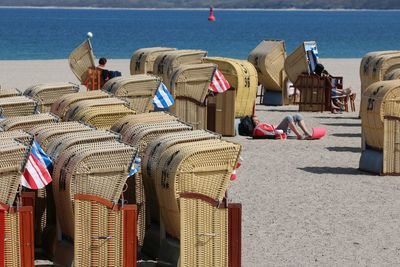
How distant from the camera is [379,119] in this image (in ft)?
60.7

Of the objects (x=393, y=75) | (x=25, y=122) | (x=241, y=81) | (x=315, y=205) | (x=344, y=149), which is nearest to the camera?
(x=25, y=122)

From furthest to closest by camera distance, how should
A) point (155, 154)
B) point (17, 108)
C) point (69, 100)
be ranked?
point (69, 100) < point (17, 108) < point (155, 154)

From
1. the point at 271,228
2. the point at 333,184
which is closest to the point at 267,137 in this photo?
the point at 333,184

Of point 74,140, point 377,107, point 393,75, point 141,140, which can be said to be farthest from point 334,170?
point 74,140

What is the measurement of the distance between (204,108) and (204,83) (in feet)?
1.85

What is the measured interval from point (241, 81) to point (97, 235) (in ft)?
42.2

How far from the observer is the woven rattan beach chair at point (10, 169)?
38.1 feet

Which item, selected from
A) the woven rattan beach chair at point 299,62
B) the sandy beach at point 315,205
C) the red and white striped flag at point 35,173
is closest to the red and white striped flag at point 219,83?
the sandy beach at point 315,205

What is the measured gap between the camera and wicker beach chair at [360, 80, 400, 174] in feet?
60.8

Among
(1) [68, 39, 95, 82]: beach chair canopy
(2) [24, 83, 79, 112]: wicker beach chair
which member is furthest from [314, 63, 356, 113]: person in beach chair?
(2) [24, 83, 79, 112]: wicker beach chair

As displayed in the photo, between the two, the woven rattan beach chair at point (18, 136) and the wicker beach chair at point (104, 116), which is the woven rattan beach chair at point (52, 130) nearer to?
the woven rattan beach chair at point (18, 136)

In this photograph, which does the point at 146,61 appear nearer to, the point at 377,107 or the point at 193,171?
the point at 377,107

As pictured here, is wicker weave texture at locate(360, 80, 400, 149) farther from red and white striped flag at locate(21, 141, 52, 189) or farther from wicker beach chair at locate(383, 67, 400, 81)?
red and white striped flag at locate(21, 141, 52, 189)

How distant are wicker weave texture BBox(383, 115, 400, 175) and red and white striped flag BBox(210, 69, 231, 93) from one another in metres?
4.43
